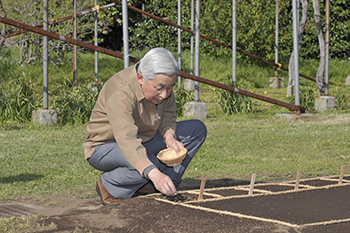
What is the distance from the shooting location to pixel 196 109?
702 centimetres

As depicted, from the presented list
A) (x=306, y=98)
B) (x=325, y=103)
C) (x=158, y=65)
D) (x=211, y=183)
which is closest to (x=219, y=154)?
(x=211, y=183)

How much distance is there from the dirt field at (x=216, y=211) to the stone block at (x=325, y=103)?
171 inches

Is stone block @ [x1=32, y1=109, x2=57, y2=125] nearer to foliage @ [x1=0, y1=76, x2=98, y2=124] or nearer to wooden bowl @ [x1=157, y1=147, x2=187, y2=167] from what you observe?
foliage @ [x1=0, y1=76, x2=98, y2=124]

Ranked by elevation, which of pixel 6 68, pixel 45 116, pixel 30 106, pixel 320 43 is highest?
pixel 320 43

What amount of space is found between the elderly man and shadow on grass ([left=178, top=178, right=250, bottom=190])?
1.15 feet

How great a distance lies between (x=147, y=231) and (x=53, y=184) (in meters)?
1.53

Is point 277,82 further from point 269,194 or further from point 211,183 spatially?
point 269,194

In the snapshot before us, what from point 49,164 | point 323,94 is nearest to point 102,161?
point 49,164

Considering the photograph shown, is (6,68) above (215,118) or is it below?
above

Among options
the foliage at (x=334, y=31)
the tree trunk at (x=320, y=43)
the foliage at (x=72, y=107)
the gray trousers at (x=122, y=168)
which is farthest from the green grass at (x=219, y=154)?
the foliage at (x=334, y=31)

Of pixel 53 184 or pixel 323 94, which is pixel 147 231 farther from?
pixel 323 94

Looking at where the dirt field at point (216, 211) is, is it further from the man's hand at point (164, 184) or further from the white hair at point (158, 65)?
the white hair at point (158, 65)

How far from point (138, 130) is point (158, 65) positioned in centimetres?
66

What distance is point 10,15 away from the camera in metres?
9.83
